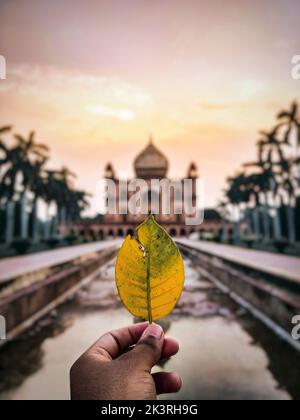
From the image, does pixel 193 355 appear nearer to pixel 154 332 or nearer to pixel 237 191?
pixel 154 332

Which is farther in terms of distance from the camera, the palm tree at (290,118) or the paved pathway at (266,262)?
the palm tree at (290,118)

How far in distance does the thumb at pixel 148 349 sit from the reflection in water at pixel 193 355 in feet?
6.80

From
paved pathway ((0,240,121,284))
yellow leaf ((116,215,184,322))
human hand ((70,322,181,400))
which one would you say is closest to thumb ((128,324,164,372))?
human hand ((70,322,181,400))

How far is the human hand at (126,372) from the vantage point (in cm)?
72

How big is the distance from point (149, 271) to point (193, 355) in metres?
4.58

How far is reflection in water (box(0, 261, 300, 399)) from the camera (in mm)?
3852

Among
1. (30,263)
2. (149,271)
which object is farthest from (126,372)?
(30,263)

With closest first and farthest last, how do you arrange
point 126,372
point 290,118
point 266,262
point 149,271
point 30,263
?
point 149,271, point 126,372, point 266,262, point 30,263, point 290,118

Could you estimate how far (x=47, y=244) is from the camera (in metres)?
27.5

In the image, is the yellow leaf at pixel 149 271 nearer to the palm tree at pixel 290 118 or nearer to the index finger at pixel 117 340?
the index finger at pixel 117 340

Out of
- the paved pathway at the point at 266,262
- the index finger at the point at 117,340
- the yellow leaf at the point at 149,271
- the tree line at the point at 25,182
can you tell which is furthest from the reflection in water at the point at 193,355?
the tree line at the point at 25,182

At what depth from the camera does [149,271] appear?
1.88 ft
